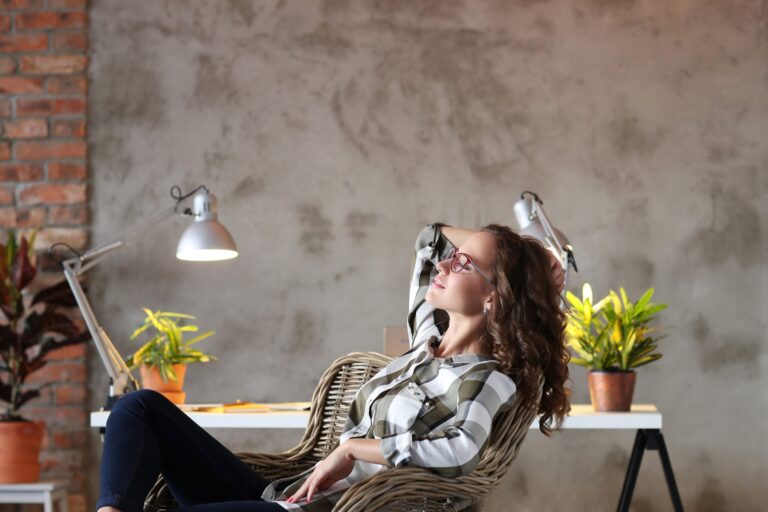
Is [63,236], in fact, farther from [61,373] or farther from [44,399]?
[44,399]

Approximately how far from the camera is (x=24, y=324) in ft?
12.2

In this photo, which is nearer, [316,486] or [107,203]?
[316,486]

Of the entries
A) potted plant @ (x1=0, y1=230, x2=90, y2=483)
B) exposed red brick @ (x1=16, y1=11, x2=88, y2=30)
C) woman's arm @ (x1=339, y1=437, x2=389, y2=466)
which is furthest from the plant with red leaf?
woman's arm @ (x1=339, y1=437, x2=389, y2=466)

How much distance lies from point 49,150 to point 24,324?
0.76 m

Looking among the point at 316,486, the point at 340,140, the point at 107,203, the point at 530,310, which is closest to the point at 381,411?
the point at 316,486

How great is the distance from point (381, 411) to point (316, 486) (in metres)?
0.23

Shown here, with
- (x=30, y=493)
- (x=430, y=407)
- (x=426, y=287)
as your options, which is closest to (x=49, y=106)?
(x=30, y=493)

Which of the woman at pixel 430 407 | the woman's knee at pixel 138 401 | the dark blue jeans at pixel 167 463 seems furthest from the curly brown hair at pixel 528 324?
the woman's knee at pixel 138 401

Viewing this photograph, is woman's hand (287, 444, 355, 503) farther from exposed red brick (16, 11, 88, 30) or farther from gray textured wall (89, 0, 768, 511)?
exposed red brick (16, 11, 88, 30)

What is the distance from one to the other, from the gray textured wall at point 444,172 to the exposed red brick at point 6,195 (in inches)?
14.3

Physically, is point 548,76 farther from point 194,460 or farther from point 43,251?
point 194,460

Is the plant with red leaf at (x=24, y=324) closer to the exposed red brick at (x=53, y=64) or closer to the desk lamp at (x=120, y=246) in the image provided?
the desk lamp at (x=120, y=246)

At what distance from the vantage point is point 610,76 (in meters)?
3.86

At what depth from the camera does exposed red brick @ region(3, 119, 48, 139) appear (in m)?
3.98
